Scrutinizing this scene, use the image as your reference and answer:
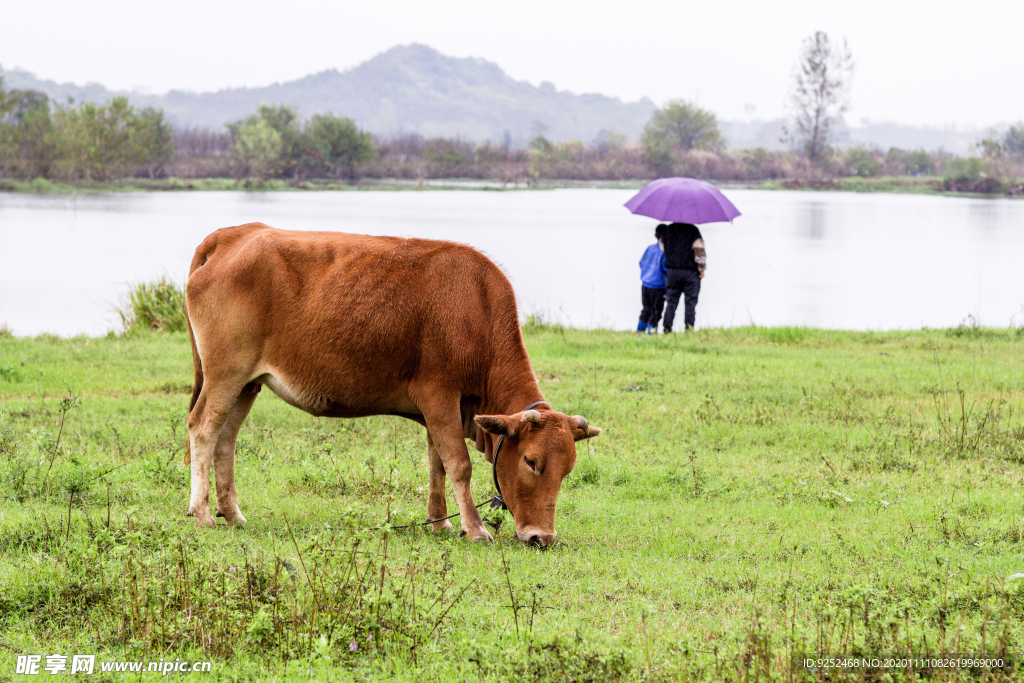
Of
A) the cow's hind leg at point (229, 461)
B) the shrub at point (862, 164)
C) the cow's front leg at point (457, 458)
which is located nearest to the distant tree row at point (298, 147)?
the shrub at point (862, 164)

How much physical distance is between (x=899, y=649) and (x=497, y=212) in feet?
162

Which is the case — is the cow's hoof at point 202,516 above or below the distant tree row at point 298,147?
below

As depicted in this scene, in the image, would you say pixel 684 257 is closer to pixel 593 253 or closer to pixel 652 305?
pixel 652 305

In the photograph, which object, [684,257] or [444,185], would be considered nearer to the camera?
[684,257]

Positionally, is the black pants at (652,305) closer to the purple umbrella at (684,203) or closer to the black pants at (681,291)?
the black pants at (681,291)

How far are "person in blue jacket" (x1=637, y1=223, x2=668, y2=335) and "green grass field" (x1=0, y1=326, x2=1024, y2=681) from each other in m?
4.17

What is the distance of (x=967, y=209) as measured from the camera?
60344 millimetres

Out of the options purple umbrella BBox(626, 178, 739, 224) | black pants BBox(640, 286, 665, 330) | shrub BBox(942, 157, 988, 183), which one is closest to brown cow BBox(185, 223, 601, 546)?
purple umbrella BBox(626, 178, 739, 224)

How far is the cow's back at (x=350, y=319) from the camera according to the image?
586 cm

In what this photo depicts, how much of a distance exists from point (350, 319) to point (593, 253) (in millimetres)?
28619

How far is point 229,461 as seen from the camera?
621cm

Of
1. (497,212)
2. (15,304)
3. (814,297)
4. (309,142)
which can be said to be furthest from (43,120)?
(814,297)

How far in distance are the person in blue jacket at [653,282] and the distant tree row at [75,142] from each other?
62.8m

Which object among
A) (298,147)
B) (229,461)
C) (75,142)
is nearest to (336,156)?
(298,147)
